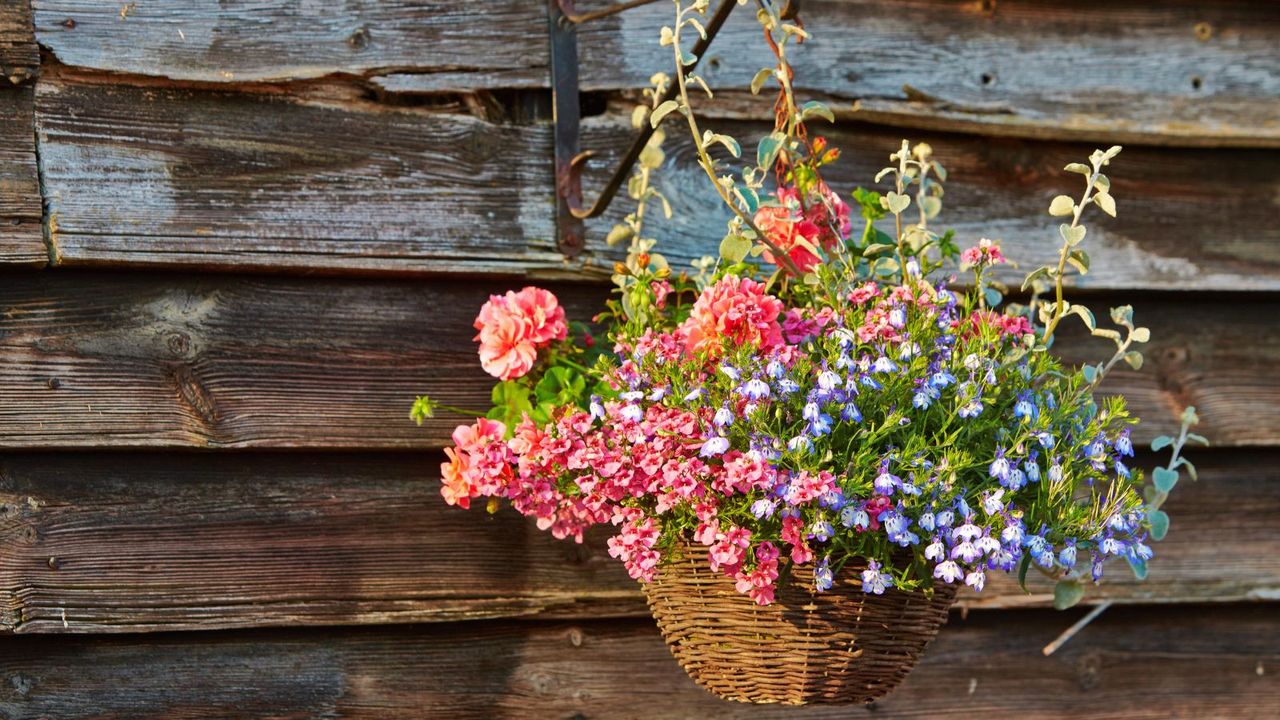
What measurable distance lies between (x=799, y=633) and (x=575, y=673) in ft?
1.63

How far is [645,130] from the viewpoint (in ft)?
4.63

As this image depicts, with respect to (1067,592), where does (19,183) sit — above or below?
above

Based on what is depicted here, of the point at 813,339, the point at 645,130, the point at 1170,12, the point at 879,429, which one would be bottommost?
the point at 879,429

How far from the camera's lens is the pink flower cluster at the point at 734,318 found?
1.23m

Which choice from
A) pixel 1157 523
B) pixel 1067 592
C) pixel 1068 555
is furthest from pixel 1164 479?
pixel 1068 555

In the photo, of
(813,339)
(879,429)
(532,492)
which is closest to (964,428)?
(879,429)

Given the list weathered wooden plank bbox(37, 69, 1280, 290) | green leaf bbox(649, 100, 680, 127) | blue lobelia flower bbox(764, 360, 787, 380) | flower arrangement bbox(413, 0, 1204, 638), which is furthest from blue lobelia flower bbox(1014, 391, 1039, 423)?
weathered wooden plank bbox(37, 69, 1280, 290)

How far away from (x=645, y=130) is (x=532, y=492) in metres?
0.44

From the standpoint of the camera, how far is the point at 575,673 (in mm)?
1631

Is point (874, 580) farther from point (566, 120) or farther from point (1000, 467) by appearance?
point (566, 120)

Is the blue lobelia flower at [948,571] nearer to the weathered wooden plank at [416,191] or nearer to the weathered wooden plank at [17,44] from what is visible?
the weathered wooden plank at [416,191]

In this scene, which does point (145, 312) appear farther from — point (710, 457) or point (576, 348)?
point (710, 457)

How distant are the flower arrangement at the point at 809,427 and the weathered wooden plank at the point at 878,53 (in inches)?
13.8

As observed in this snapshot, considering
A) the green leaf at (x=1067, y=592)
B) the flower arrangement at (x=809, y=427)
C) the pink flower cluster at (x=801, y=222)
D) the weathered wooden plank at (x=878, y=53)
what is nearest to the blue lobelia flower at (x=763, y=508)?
the flower arrangement at (x=809, y=427)
